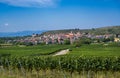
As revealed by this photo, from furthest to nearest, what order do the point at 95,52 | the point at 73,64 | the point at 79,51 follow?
the point at 79,51 < the point at 95,52 < the point at 73,64

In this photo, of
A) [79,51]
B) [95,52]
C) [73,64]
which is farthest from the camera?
[79,51]

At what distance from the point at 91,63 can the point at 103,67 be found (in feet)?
5.35

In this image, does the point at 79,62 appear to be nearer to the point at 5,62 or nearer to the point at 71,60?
the point at 71,60

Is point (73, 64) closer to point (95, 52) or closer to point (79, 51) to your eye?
point (95, 52)

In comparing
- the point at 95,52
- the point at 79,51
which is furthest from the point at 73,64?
the point at 79,51

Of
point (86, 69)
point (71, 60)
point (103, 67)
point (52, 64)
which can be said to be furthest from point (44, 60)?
point (103, 67)

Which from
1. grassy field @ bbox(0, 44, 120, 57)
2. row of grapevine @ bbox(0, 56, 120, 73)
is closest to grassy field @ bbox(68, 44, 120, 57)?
grassy field @ bbox(0, 44, 120, 57)

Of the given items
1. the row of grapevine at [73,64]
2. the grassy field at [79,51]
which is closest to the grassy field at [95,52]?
the grassy field at [79,51]

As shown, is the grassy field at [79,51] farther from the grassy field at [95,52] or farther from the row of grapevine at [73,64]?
the row of grapevine at [73,64]

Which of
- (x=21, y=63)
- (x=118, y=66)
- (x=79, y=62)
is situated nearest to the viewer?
(x=118, y=66)

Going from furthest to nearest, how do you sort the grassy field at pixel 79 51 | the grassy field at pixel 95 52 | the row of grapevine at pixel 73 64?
the grassy field at pixel 79 51 → the grassy field at pixel 95 52 → the row of grapevine at pixel 73 64

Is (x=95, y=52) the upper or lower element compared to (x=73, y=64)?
lower

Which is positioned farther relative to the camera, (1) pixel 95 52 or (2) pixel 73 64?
(1) pixel 95 52

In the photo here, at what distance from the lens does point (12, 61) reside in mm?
31766
